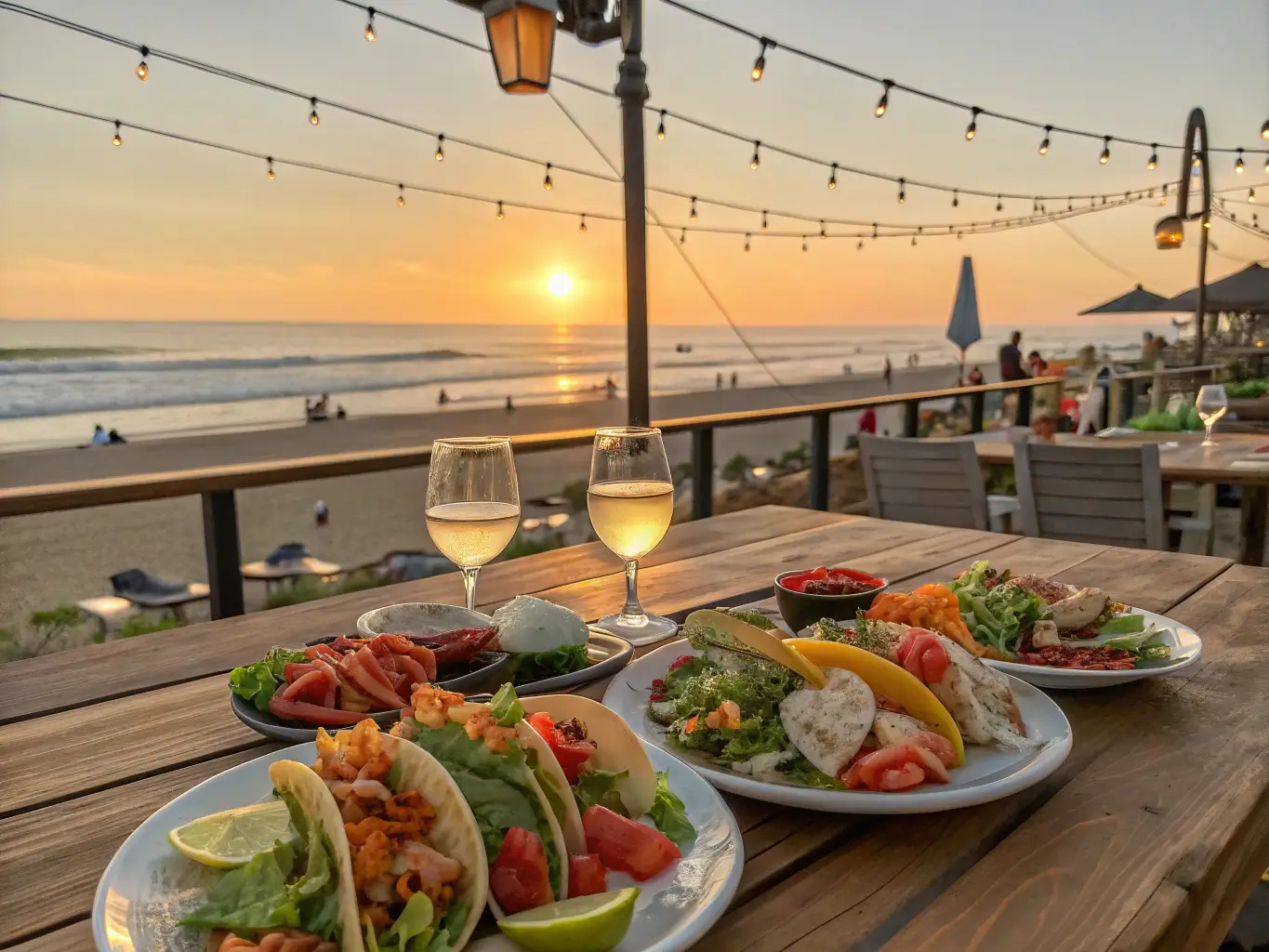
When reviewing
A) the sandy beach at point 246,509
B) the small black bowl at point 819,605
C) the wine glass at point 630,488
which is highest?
the wine glass at point 630,488

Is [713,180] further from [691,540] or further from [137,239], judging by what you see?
[691,540]

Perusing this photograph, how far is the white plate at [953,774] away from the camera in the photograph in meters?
0.69

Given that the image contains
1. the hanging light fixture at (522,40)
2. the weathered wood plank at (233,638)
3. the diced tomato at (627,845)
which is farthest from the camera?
the hanging light fixture at (522,40)

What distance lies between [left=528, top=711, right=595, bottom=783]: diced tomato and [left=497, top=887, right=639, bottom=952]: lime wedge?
14 cm

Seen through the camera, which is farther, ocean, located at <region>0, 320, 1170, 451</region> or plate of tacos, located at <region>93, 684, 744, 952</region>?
ocean, located at <region>0, 320, 1170, 451</region>

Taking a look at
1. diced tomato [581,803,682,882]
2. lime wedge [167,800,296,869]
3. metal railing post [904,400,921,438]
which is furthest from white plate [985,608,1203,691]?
metal railing post [904,400,921,438]

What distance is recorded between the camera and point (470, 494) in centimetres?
116

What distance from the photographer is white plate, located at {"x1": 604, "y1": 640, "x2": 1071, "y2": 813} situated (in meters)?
0.69

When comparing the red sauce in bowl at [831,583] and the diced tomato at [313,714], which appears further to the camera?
the red sauce in bowl at [831,583]

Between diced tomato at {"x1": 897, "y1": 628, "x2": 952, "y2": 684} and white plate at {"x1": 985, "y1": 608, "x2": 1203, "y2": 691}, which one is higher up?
diced tomato at {"x1": 897, "y1": 628, "x2": 952, "y2": 684}

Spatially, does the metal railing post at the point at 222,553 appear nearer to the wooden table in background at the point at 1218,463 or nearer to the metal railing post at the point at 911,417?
the wooden table in background at the point at 1218,463

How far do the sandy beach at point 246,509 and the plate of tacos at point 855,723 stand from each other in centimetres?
827

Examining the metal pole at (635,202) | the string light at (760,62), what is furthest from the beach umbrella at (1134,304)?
the metal pole at (635,202)

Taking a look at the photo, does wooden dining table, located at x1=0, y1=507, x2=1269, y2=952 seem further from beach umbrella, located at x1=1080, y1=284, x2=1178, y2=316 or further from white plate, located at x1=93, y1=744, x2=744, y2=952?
beach umbrella, located at x1=1080, y1=284, x2=1178, y2=316
